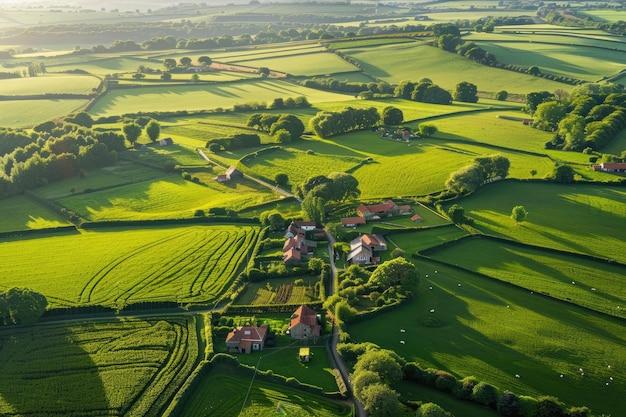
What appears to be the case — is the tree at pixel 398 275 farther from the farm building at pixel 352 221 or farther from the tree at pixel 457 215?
the tree at pixel 457 215

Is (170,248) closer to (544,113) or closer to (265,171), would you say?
(265,171)

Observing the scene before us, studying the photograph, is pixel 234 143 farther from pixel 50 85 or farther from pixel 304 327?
pixel 50 85

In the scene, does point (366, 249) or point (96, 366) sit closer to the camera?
point (96, 366)

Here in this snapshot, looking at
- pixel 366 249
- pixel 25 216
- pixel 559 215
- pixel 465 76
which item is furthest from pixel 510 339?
pixel 465 76

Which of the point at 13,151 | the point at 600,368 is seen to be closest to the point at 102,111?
the point at 13,151

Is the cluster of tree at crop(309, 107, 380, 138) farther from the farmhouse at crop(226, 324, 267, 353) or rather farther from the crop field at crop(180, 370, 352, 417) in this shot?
the crop field at crop(180, 370, 352, 417)

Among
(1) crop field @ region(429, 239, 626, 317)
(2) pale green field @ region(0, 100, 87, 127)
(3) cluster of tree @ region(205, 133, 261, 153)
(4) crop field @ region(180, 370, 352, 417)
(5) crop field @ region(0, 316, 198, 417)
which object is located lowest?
(4) crop field @ region(180, 370, 352, 417)

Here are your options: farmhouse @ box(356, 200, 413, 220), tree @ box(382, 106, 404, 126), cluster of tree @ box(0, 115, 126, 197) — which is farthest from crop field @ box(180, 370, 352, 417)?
tree @ box(382, 106, 404, 126)
